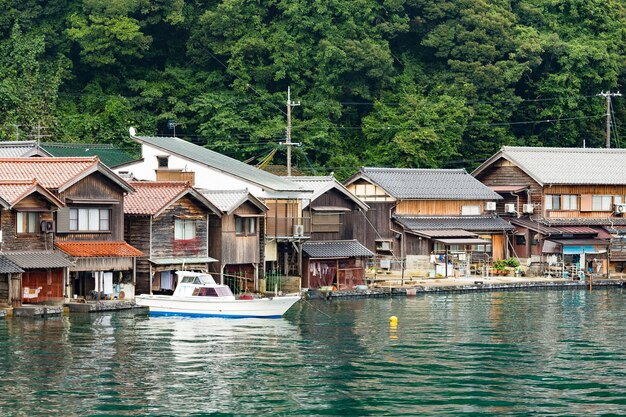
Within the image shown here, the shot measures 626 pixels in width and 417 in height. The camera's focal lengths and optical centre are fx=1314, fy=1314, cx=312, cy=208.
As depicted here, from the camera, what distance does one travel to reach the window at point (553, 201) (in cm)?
8212

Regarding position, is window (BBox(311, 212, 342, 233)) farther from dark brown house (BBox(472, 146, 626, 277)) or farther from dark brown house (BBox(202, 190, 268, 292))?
dark brown house (BBox(472, 146, 626, 277))

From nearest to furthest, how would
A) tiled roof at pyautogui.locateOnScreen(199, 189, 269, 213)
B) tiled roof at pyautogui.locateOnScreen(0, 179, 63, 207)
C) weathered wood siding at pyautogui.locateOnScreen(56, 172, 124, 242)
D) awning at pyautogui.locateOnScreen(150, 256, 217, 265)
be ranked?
tiled roof at pyautogui.locateOnScreen(0, 179, 63, 207)
weathered wood siding at pyautogui.locateOnScreen(56, 172, 124, 242)
awning at pyautogui.locateOnScreen(150, 256, 217, 265)
tiled roof at pyautogui.locateOnScreen(199, 189, 269, 213)

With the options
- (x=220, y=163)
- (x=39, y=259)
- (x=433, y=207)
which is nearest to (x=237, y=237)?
(x=220, y=163)

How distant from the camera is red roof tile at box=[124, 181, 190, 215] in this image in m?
60.1

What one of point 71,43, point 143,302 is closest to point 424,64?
point 71,43

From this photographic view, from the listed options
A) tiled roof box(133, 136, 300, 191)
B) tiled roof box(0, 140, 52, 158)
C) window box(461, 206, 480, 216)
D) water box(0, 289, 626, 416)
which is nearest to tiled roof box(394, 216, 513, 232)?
window box(461, 206, 480, 216)

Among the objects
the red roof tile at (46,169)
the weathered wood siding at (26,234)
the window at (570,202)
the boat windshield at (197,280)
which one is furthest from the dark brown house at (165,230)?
the window at (570,202)

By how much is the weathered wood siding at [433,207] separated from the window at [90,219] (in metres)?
22.8

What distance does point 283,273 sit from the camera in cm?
6725

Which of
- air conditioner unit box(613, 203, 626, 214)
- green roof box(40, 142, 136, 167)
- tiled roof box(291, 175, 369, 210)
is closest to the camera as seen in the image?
tiled roof box(291, 175, 369, 210)

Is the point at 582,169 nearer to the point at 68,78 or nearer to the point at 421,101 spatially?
the point at 421,101

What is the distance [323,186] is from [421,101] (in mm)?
21187

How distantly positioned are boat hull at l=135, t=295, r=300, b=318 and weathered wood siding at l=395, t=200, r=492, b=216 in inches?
918

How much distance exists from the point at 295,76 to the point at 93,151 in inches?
646
